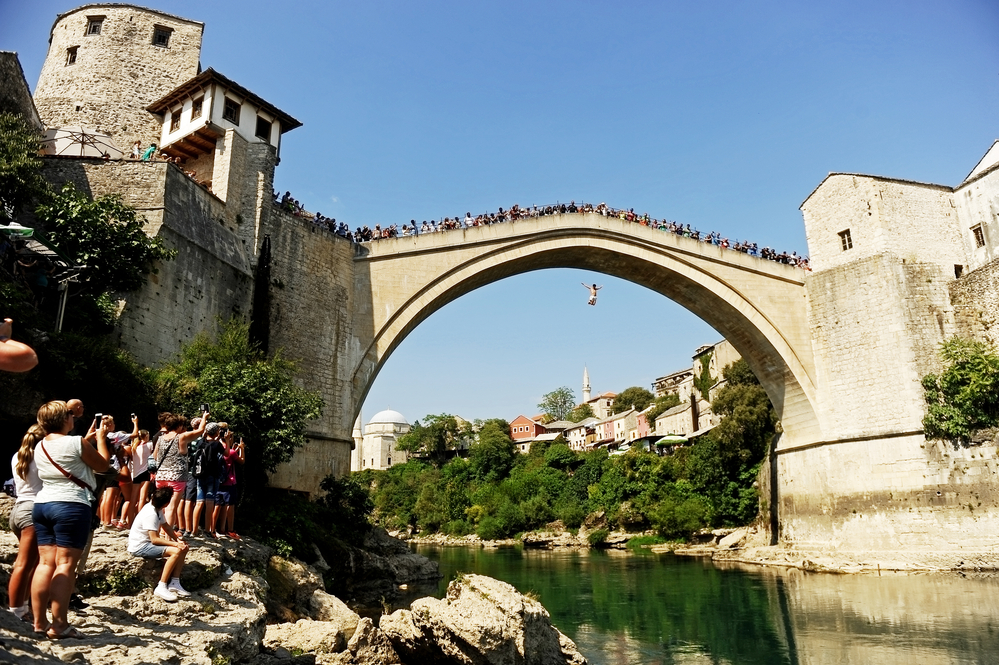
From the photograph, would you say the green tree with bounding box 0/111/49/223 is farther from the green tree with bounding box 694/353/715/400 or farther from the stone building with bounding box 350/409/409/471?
the stone building with bounding box 350/409/409/471

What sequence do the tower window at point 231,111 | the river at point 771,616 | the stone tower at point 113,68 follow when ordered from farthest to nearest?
the stone tower at point 113,68, the tower window at point 231,111, the river at point 771,616

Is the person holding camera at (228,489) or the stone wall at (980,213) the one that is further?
the stone wall at (980,213)

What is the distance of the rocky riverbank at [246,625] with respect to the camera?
4.24 metres

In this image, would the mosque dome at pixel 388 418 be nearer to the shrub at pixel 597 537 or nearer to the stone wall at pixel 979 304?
the shrub at pixel 597 537

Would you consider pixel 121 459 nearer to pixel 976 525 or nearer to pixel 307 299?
pixel 307 299

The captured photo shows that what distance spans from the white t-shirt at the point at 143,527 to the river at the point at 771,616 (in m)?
4.03

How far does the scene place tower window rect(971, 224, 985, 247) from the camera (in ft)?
59.1

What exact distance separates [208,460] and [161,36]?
1794 centimetres

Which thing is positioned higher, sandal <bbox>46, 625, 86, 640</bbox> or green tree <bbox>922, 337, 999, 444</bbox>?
green tree <bbox>922, 337, 999, 444</bbox>

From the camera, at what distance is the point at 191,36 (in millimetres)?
20312

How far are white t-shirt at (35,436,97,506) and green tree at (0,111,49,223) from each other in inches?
313

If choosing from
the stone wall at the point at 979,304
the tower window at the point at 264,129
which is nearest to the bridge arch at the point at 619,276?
the tower window at the point at 264,129

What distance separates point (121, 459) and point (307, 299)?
34.0 feet

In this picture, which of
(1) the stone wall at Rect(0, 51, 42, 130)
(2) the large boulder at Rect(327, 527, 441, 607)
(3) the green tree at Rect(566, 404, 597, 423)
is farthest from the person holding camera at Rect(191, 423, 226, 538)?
(3) the green tree at Rect(566, 404, 597, 423)
